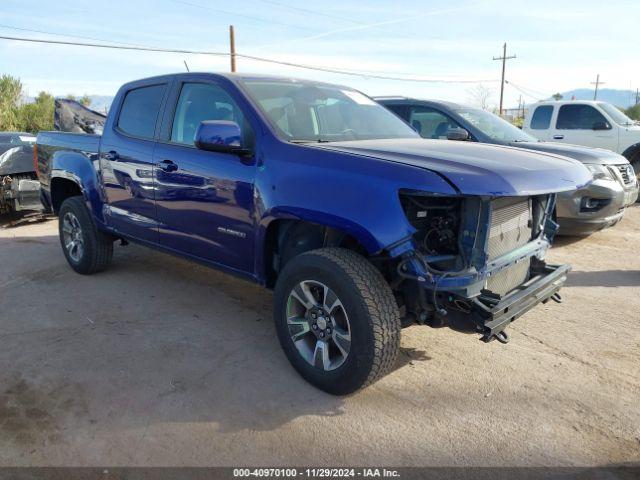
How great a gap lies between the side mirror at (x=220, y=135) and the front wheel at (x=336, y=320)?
887mm

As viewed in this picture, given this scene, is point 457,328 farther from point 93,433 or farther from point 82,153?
point 82,153

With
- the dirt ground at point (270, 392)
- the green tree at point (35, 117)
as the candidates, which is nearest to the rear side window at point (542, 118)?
the dirt ground at point (270, 392)

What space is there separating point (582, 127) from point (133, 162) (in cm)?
915

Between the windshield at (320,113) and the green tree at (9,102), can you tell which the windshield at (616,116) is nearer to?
the windshield at (320,113)

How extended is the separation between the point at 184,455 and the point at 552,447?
1861 millimetres

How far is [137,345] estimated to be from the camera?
3781 mm

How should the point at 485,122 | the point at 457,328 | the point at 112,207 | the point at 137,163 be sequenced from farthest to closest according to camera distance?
the point at 485,122
the point at 112,207
the point at 137,163
the point at 457,328

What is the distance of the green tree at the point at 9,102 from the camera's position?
96.6 ft

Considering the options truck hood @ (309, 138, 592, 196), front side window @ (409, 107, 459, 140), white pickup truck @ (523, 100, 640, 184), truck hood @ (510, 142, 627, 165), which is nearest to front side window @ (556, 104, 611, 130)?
white pickup truck @ (523, 100, 640, 184)

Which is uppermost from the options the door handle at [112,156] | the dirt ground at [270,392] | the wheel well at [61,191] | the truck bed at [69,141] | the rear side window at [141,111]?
the rear side window at [141,111]

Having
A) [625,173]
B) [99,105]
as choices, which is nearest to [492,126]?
[625,173]

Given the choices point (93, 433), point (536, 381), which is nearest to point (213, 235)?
point (93, 433)

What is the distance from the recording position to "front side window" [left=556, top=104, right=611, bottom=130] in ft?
33.6

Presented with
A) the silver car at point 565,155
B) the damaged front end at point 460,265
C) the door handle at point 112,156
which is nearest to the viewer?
the damaged front end at point 460,265
